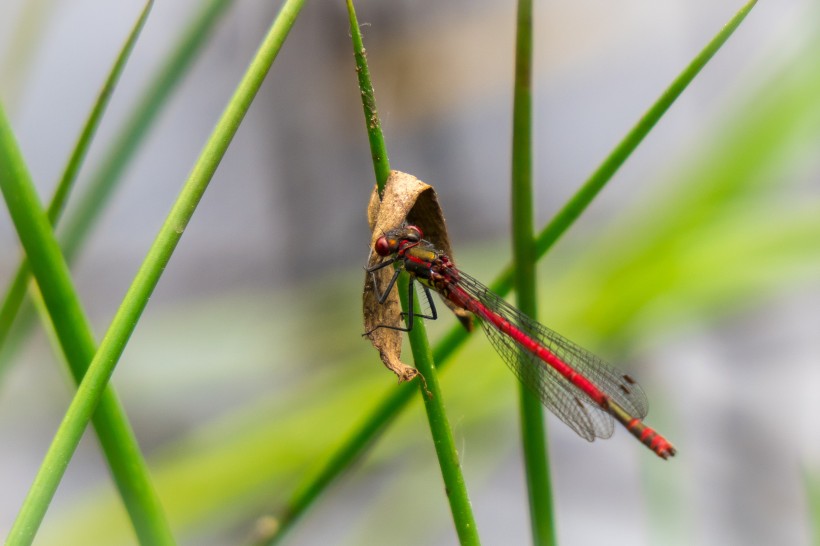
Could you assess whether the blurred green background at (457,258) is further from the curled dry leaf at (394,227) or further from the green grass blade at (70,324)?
the green grass blade at (70,324)

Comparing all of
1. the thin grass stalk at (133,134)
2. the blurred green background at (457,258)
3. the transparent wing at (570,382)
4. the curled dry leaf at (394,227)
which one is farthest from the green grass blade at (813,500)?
the thin grass stalk at (133,134)

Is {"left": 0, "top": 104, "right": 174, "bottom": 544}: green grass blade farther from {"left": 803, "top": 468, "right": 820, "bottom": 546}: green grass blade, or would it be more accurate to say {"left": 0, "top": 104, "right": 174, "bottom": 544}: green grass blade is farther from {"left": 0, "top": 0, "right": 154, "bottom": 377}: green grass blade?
{"left": 803, "top": 468, "right": 820, "bottom": 546}: green grass blade

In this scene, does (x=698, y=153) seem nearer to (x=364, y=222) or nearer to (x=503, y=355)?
(x=503, y=355)

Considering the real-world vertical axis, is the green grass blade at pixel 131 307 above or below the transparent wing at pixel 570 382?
below

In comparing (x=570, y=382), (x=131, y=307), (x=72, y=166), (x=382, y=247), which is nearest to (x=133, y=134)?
(x=72, y=166)

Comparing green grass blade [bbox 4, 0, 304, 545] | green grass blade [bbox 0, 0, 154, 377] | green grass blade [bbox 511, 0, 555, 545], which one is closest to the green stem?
green grass blade [bbox 511, 0, 555, 545]

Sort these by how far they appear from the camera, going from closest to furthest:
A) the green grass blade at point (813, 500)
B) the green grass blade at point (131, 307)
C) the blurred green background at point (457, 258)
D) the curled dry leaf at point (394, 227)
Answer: the green grass blade at point (131, 307) < the curled dry leaf at point (394, 227) < the green grass blade at point (813, 500) < the blurred green background at point (457, 258)

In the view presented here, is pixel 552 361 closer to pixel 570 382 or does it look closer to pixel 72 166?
pixel 570 382
